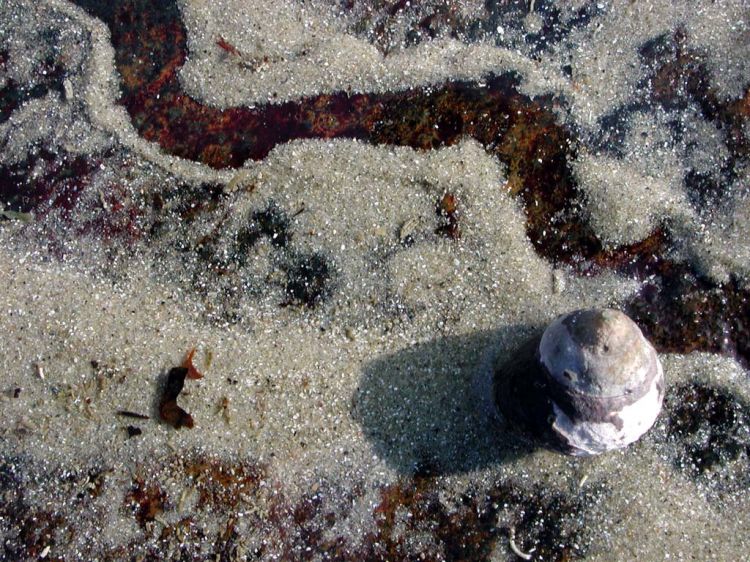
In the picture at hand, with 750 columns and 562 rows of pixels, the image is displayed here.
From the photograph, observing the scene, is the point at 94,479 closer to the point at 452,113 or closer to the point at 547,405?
the point at 547,405

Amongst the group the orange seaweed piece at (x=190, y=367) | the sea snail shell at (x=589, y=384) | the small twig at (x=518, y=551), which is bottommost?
the small twig at (x=518, y=551)

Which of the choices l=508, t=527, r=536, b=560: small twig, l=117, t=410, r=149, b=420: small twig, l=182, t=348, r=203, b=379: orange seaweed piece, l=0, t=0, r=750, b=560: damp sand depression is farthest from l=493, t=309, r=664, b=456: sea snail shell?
l=117, t=410, r=149, b=420: small twig

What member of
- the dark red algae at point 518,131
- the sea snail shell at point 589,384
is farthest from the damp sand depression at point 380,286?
the sea snail shell at point 589,384

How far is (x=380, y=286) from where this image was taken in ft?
11.9

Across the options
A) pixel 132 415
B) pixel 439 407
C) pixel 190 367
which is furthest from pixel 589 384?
pixel 132 415

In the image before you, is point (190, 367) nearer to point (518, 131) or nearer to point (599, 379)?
point (599, 379)

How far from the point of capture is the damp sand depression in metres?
3.58

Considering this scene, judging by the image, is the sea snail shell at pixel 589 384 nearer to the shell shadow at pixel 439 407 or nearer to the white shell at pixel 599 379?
the white shell at pixel 599 379

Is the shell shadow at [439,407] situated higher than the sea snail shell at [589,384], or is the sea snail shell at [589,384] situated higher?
the sea snail shell at [589,384]

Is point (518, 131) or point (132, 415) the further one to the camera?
point (518, 131)

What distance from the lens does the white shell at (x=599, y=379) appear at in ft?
9.03

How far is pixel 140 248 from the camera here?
12.2 ft

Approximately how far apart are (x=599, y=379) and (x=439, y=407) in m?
1.07

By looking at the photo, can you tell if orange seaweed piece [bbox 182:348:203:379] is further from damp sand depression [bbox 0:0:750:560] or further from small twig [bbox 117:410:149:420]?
small twig [bbox 117:410:149:420]
